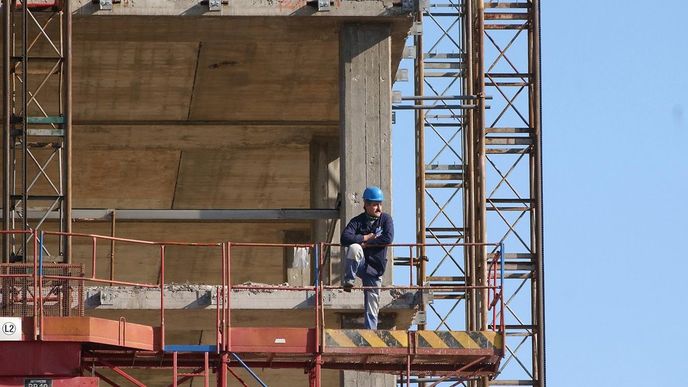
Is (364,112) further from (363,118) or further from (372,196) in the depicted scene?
(372,196)

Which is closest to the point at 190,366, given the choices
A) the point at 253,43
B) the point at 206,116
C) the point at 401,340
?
the point at 401,340

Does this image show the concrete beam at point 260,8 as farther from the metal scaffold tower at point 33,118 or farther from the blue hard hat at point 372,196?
the blue hard hat at point 372,196

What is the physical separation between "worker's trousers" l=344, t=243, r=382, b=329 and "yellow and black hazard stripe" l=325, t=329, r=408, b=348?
0.66m

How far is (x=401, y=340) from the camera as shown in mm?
21391

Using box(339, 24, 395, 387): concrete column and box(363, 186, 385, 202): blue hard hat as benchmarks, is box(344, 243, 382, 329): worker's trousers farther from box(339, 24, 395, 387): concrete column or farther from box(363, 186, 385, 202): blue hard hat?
box(339, 24, 395, 387): concrete column

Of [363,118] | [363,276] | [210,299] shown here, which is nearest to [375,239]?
[363,276]

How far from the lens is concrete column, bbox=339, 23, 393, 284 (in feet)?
86.6

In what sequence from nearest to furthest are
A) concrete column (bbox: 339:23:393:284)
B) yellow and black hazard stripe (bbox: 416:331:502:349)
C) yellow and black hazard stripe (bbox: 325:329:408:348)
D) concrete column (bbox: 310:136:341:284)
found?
yellow and black hazard stripe (bbox: 325:329:408:348)
yellow and black hazard stripe (bbox: 416:331:502:349)
concrete column (bbox: 339:23:393:284)
concrete column (bbox: 310:136:341:284)

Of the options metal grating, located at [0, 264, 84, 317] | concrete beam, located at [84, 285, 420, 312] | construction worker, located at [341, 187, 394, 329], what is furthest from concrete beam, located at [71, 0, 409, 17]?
construction worker, located at [341, 187, 394, 329]

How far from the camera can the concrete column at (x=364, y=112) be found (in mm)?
26406

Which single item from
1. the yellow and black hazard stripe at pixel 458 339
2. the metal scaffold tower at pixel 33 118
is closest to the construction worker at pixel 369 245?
the yellow and black hazard stripe at pixel 458 339

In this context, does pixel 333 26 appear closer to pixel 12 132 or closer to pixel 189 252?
pixel 12 132

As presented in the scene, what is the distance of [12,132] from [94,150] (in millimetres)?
9939

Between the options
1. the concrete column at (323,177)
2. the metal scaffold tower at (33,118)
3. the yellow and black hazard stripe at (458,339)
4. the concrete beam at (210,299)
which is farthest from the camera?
the concrete column at (323,177)
